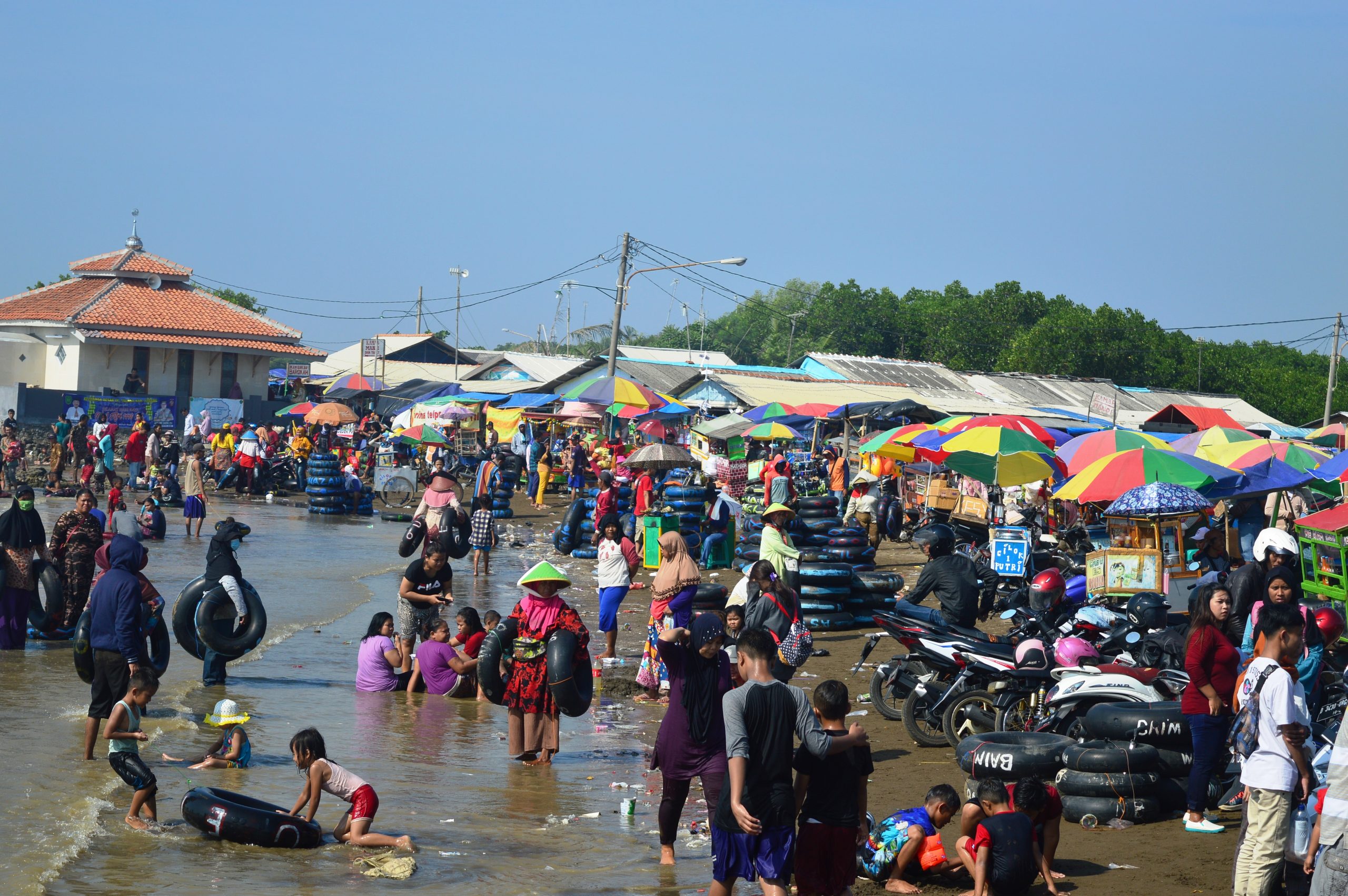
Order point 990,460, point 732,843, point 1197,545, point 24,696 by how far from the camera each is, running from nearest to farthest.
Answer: point 732,843
point 24,696
point 1197,545
point 990,460

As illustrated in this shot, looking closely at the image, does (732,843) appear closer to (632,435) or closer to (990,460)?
(990,460)

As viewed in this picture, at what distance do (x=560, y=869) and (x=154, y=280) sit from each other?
4694cm

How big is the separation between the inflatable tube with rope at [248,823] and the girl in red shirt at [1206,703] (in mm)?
5106

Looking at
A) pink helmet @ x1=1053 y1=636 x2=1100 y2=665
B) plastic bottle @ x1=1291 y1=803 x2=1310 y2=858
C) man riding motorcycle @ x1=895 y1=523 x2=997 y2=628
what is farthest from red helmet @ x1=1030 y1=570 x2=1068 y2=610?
plastic bottle @ x1=1291 y1=803 x2=1310 y2=858

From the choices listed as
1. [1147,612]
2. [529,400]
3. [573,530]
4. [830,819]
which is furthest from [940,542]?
[529,400]

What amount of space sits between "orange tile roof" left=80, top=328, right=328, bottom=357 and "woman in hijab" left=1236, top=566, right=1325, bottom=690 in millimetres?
40240

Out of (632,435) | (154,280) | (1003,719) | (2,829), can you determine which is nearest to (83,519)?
(2,829)

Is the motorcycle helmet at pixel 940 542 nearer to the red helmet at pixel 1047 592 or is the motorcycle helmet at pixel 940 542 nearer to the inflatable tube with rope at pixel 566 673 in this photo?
the red helmet at pixel 1047 592

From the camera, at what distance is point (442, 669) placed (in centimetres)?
1202

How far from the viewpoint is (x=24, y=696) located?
11.1 meters

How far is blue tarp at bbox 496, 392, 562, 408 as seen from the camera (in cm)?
3869

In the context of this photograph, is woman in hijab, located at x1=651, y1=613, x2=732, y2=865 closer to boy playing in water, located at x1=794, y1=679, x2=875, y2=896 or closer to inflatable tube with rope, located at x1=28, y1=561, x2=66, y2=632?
boy playing in water, located at x1=794, y1=679, x2=875, y2=896

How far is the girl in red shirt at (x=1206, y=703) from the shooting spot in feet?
24.9

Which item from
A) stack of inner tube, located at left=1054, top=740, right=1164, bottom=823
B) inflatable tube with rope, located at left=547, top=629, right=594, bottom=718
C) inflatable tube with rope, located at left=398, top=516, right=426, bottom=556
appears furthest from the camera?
inflatable tube with rope, located at left=398, top=516, right=426, bottom=556
